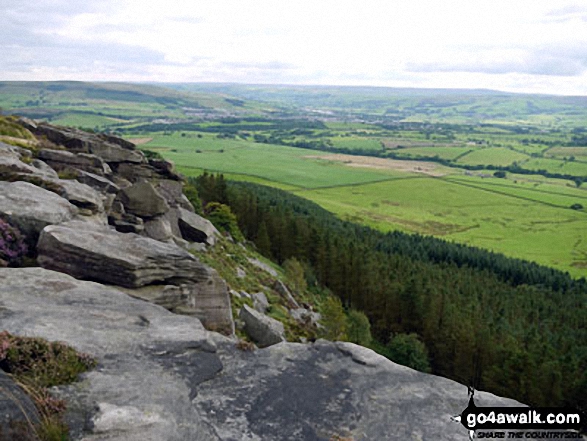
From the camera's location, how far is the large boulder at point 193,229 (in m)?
62.4

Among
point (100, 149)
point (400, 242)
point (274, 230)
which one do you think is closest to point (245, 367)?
point (100, 149)

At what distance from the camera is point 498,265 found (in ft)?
447

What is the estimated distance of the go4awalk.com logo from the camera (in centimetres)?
1845

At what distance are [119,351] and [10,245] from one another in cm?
1315

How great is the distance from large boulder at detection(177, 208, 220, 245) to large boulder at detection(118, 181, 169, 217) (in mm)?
10831

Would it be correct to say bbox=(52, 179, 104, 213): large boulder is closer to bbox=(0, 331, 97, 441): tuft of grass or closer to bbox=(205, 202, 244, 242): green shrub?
bbox=(0, 331, 97, 441): tuft of grass

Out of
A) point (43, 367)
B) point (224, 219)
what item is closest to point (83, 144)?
point (224, 219)

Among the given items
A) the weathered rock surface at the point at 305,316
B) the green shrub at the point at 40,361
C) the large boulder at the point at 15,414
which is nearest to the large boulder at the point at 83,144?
the weathered rock surface at the point at 305,316

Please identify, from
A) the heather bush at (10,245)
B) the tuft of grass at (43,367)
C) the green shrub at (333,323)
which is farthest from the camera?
the green shrub at (333,323)

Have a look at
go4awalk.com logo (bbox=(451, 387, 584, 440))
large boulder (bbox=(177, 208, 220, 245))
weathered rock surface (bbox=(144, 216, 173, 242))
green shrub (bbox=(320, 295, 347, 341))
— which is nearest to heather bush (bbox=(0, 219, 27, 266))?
weathered rock surface (bbox=(144, 216, 173, 242))

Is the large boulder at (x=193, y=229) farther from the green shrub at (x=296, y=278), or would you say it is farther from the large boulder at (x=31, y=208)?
the large boulder at (x=31, y=208)

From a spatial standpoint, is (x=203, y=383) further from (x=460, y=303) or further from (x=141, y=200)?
(x=460, y=303)

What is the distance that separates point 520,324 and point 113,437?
77003 mm

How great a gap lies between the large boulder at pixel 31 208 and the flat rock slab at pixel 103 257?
5.12ft
